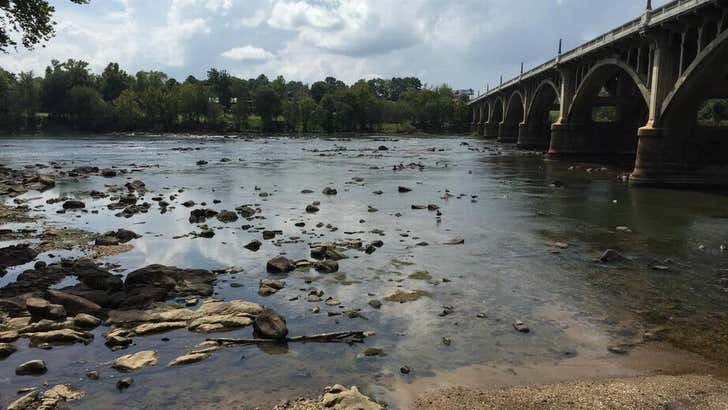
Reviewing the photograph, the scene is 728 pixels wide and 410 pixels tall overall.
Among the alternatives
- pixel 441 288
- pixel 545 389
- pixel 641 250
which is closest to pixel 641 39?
pixel 641 250

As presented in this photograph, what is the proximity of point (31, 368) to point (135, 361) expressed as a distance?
5.69 ft

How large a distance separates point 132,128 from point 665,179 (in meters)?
154

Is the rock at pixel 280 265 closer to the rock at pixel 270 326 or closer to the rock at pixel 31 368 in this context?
the rock at pixel 270 326

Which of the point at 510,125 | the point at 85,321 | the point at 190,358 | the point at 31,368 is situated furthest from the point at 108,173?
the point at 510,125

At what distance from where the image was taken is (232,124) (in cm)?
17588

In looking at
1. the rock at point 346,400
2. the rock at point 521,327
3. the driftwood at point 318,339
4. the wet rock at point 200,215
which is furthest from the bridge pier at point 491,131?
the rock at point 346,400

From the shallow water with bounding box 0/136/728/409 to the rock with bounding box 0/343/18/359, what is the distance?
0.50ft

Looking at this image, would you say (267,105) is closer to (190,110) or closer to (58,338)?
(190,110)

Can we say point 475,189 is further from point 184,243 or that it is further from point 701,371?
point 701,371

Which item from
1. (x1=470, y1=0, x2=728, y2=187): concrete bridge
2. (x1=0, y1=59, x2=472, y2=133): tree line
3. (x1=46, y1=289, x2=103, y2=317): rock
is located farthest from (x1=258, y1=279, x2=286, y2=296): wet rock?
(x1=0, y1=59, x2=472, y2=133): tree line

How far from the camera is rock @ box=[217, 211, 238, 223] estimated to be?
993 inches

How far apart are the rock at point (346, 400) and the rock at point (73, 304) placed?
6717 millimetres

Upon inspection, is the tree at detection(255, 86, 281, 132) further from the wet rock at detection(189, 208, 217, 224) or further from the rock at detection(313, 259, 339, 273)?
the rock at detection(313, 259, 339, 273)

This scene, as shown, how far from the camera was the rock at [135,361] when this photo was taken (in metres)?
10.3
